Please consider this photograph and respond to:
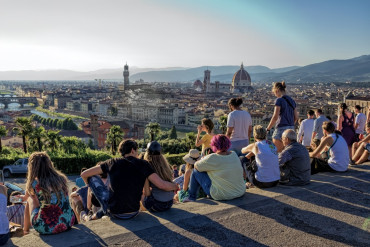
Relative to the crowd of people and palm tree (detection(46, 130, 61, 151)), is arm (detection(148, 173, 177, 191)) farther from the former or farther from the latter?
palm tree (detection(46, 130, 61, 151))

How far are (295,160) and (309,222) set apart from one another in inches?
42.9

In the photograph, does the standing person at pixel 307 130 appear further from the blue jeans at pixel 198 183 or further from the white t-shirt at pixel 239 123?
the blue jeans at pixel 198 183

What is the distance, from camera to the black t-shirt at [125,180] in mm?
2910

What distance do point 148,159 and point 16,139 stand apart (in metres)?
35.7

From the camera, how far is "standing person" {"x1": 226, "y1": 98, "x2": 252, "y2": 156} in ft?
15.6

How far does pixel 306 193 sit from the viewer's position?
3709mm

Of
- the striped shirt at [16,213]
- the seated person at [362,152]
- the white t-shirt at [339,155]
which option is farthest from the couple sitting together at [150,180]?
the seated person at [362,152]

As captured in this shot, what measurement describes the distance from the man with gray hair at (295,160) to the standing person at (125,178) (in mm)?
1677

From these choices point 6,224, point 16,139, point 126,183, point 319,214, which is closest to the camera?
point 6,224

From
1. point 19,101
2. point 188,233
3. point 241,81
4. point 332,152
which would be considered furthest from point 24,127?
point 241,81

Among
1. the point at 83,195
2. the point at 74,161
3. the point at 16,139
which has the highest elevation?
the point at 83,195

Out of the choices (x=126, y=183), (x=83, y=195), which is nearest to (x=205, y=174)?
(x=126, y=183)

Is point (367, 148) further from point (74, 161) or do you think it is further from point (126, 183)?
point (74, 161)

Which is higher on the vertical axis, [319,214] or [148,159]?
[148,159]
